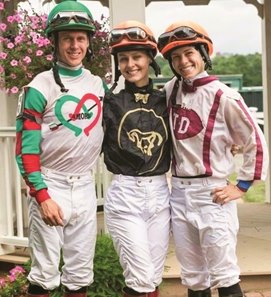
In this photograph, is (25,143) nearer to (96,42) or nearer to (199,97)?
(199,97)

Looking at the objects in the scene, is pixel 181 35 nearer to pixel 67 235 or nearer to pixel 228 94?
pixel 228 94

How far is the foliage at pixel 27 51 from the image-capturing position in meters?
4.29

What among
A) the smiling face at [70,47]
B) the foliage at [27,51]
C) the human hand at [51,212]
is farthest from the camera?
the foliage at [27,51]

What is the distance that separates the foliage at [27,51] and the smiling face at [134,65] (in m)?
1.19

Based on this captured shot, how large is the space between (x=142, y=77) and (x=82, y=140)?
44cm

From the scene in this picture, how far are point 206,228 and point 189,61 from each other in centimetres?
83

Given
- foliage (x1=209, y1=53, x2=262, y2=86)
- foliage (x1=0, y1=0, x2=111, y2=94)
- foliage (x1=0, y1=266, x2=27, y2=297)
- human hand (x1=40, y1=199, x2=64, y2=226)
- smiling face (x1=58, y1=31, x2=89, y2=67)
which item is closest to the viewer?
human hand (x1=40, y1=199, x2=64, y2=226)

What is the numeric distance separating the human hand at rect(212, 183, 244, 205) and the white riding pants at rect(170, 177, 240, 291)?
27 mm

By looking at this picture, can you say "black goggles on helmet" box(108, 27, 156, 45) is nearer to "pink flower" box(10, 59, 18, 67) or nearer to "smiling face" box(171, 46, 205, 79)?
"smiling face" box(171, 46, 205, 79)

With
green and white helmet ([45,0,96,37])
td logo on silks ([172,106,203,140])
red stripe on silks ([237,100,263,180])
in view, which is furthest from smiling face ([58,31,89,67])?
red stripe on silks ([237,100,263,180])

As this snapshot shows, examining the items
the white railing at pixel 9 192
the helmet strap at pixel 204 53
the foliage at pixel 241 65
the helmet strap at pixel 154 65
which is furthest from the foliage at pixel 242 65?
the helmet strap at pixel 204 53

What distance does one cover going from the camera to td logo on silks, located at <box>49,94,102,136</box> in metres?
3.01

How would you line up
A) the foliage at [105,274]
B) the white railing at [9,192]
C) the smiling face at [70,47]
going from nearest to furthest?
the smiling face at [70,47], the foliage at [105,274], the white railing at [9,192]

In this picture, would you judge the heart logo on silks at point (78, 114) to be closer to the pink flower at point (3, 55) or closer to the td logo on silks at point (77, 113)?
the td logo on silks at point (77, 113)
